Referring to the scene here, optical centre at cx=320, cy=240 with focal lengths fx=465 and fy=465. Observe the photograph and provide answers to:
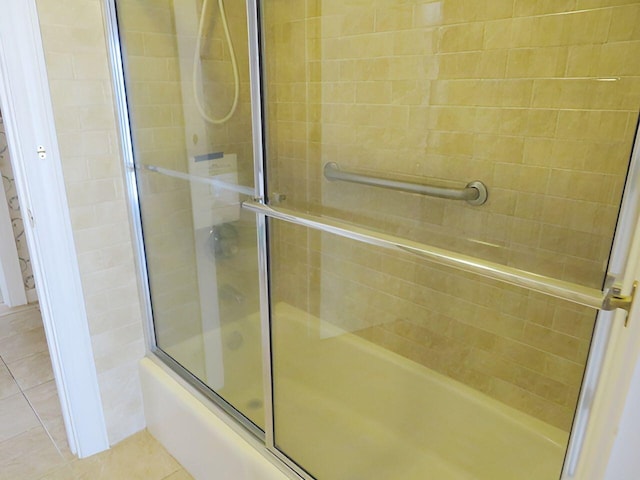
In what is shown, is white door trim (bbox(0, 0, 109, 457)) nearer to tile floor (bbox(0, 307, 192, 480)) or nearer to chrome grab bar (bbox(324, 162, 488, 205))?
tile floor (bbox(0, 307, 192, 480))

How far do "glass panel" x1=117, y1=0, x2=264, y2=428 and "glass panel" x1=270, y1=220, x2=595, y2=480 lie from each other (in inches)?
7.0

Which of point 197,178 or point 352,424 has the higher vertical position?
point 197,178

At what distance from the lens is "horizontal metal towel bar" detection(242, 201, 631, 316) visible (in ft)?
2.26

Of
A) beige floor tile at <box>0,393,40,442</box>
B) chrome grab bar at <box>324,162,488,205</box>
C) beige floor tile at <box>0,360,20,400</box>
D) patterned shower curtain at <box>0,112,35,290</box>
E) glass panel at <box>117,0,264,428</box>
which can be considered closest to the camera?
chrome grab bar at <box>324,162,488,205</box>

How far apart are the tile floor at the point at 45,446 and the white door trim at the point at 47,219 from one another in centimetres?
8

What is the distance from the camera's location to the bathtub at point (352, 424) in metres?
1.42

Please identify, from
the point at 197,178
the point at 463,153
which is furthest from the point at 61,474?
the point at 463,153

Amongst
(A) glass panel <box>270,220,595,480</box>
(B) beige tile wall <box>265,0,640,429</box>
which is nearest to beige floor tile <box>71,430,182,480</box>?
(A) glass panel <box>270,220,595,480</box>

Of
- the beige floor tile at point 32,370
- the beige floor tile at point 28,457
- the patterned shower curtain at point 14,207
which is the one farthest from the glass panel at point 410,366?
the patterned shower curtain at point 14,207

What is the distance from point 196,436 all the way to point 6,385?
3.99 feet

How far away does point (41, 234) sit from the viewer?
1.52m

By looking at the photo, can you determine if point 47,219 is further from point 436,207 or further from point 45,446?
point 436,207

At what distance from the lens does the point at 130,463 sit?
1.75 meters

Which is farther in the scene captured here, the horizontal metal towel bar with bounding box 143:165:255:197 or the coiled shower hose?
the horizontal metal towel bar with bounding box 143:165:255:197
